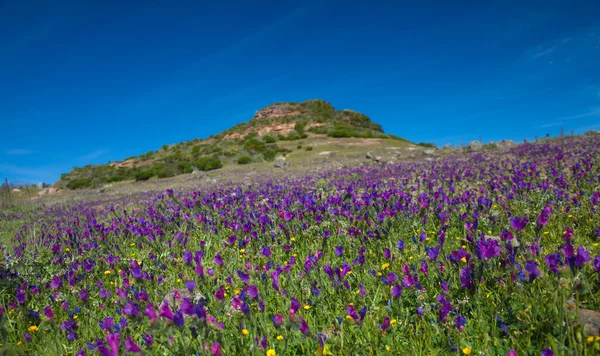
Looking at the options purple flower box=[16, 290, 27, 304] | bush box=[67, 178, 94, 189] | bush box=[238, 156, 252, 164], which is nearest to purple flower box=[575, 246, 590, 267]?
purple flower box=[16, 290, 27, 304]

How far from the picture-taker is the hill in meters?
37.2

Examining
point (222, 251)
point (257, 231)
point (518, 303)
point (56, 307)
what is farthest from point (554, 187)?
point (56, 307)

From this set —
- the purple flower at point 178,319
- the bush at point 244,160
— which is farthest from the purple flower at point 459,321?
the bush at point 244,160

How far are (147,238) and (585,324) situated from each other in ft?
19.1

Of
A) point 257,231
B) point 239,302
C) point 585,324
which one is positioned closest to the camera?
point 585,324

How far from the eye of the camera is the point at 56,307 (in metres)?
3.70

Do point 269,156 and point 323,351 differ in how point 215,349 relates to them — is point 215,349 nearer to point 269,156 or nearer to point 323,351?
point 323,351

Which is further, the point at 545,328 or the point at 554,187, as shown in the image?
the point at 554,187

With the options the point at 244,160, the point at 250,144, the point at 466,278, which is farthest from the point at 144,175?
the point at 466,278

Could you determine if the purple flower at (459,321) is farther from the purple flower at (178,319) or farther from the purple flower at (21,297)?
the purple flower at (21,297)

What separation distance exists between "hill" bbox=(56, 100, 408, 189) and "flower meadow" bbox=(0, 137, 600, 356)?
3019cm

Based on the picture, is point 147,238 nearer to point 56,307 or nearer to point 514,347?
point 56,307

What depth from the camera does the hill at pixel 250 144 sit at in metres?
37.2

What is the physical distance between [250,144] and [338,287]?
43624 mm
